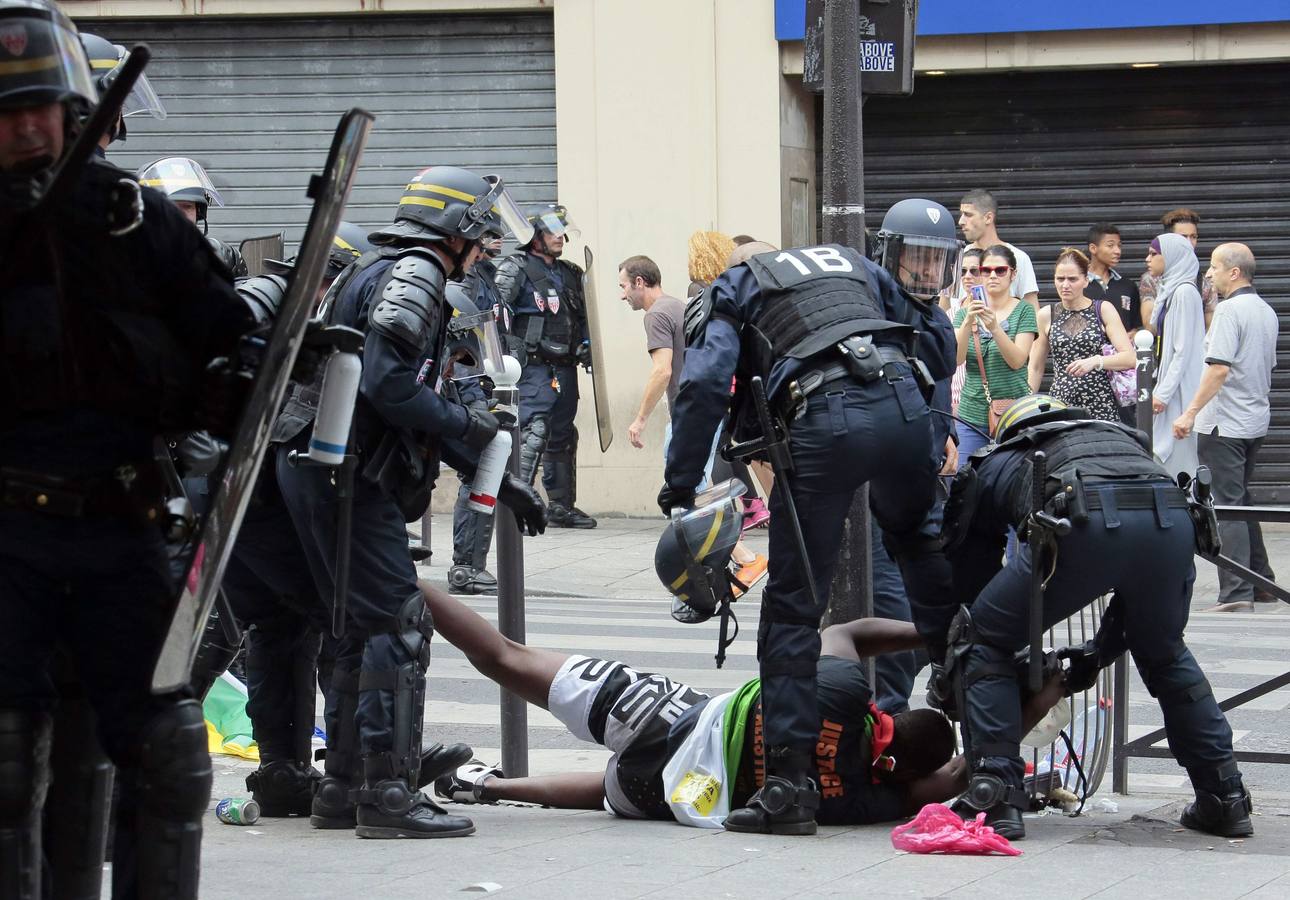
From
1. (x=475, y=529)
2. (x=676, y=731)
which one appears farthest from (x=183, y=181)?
(x=475, y=529)

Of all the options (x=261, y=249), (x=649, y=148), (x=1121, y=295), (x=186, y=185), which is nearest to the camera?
(x=186, y=185)

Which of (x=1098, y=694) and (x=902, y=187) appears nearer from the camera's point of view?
(x=1098, y=694)

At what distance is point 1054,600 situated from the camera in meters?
5.10

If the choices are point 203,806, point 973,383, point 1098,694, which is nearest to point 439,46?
point 973,383

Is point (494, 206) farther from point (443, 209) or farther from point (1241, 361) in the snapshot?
point (1241, 361)

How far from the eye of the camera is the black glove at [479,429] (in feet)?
17.7

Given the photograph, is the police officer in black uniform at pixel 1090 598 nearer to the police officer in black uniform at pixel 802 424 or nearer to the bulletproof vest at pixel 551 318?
the police officer in black uniform at pixel 802 424

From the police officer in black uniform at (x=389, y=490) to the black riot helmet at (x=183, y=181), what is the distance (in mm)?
A: 1560

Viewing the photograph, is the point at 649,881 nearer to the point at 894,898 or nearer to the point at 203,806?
the point at 894,898

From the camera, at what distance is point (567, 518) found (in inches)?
534

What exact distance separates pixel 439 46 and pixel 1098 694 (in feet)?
32.8

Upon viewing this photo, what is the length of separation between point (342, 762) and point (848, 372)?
5.92ft

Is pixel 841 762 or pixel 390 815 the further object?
pixel 841 762

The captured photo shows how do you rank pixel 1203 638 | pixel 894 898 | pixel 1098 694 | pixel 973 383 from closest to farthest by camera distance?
pixel 894 898 < pixel 1098 694 < pixel 1203 638 < pixel 973 383
